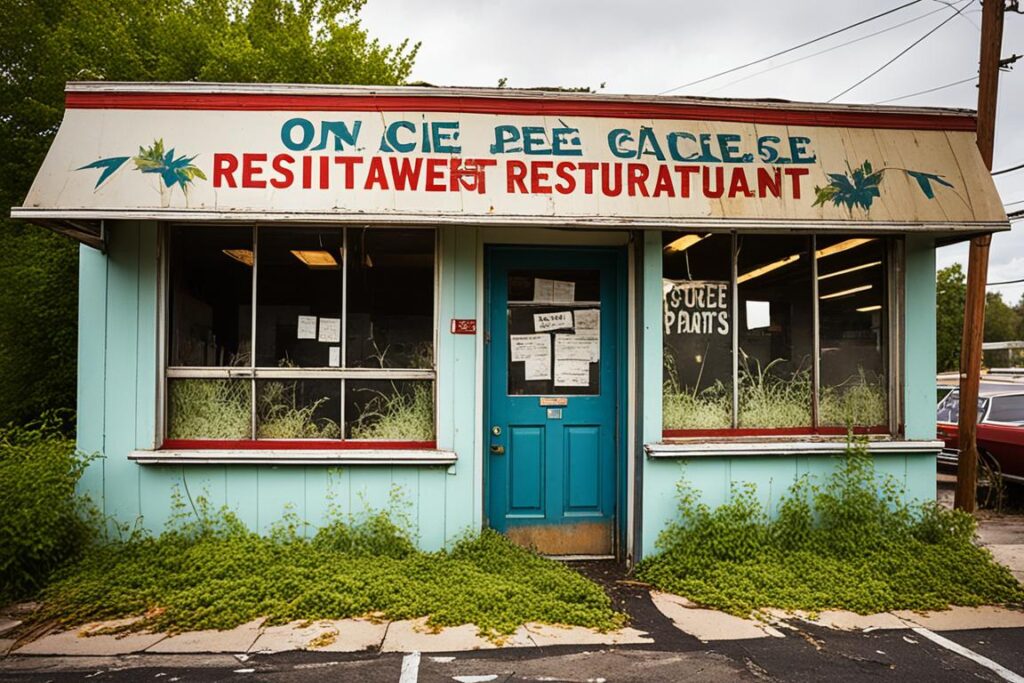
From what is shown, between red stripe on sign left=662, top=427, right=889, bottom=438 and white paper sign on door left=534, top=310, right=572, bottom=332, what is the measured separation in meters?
1.29

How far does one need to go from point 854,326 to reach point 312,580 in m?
5.07

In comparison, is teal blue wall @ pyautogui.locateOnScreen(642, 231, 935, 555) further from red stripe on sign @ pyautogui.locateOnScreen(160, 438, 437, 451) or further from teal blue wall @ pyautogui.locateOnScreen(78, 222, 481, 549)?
red stripe on sign @ pyautogui.locateOnScreen(160, 438, 437, 451)

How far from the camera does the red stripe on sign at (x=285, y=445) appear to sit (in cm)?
548

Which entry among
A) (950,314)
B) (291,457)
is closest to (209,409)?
(291,457)

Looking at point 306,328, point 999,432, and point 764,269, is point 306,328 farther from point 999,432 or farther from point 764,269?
point 999,432

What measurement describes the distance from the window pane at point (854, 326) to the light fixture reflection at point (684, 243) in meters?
1.14

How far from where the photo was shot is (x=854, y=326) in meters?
6.08

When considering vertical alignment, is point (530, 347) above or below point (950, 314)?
below

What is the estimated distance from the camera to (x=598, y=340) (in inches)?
238

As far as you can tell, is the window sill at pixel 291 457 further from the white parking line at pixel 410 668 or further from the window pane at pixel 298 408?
the white parking line at pixel 410 668

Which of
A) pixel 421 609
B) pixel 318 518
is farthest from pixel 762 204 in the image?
pixel 318 518

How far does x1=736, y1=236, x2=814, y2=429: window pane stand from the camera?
5984 mm

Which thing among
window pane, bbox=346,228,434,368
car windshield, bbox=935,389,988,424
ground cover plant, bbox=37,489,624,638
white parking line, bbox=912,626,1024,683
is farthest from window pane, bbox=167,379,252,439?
car windshield, bbox=935,389,988,424

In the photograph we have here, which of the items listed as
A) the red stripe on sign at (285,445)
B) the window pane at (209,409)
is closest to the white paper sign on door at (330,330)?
the window pane at (209,409)
